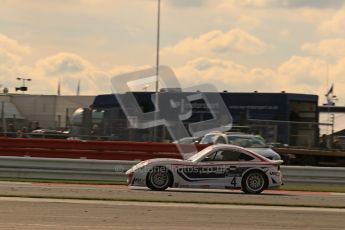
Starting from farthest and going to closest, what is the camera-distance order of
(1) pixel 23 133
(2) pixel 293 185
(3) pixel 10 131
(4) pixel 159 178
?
(3) pixel 10 131, (1) pixel 23 133, (2) pixel 293 185, (4) pixel 159 178

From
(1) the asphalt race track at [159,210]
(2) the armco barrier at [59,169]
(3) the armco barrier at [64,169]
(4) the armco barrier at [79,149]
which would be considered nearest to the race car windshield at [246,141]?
(4) the armco barrier at [79,149]

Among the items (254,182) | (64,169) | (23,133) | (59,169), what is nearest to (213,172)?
(254,182)

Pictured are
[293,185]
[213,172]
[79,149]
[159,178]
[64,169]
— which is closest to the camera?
[159,178]

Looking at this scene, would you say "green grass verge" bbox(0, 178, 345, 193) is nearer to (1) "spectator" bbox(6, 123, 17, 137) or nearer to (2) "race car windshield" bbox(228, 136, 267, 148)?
(2) "race car windshield" bbox(228, 136, 267, 148)

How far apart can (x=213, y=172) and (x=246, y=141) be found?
6608 millimetres

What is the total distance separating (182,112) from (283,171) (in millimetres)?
12758

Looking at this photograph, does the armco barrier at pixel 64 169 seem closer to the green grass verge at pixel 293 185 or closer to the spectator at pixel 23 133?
the green grass verge at pixel 293 185

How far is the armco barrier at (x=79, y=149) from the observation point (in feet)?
78.9

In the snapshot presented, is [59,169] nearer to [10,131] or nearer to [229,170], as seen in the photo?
[229,170]

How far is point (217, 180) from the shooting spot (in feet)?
58.6

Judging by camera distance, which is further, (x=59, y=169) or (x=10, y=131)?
(x=10, y=131)

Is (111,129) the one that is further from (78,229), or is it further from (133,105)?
(78,229)

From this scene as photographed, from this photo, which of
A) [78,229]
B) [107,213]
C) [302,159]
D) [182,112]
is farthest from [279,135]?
[78,229]

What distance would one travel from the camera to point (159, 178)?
697 inches
